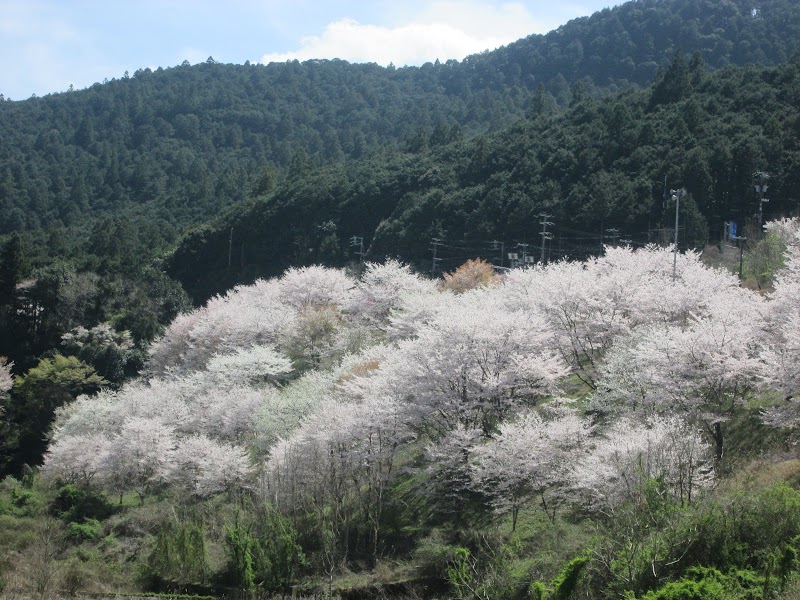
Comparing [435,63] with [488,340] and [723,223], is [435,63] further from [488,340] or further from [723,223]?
[488,340]

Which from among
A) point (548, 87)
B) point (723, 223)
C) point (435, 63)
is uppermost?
point (435, 63)

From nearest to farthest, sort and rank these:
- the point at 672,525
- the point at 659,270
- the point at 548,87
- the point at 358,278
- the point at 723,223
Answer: the point at 672,525 → the point at 659,270 → the point at 723,223 → the point at 358,278 → the point at 548,87

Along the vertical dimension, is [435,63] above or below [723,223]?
above

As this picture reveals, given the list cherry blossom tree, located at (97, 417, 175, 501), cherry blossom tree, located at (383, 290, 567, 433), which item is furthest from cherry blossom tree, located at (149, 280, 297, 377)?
cherry blossom tree, located at (383, 290, 567, 433)

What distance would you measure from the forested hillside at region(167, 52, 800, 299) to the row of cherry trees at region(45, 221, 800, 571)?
1605 cm

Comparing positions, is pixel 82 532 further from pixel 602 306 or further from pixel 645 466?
pixel 645 466

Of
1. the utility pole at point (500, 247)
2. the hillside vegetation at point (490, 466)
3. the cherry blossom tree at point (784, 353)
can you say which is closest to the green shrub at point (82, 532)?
the hillside vegetation at point (490, 466)

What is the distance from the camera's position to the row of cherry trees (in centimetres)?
2520

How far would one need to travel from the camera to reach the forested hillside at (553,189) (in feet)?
190

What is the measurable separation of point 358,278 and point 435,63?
14254 centimetres

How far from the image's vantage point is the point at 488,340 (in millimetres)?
28594

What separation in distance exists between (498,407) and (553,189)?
3801cm

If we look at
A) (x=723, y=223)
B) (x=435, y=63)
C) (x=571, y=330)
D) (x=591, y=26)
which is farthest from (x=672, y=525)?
(x=435, y=63)

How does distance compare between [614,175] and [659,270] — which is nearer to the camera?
[659,270]
